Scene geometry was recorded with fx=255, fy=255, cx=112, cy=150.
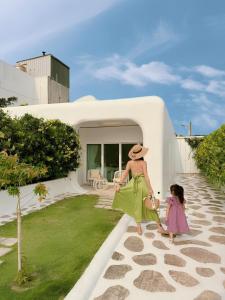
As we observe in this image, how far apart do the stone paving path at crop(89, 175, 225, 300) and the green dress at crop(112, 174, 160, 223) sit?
1.56 feet

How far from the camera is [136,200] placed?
5.86 meters

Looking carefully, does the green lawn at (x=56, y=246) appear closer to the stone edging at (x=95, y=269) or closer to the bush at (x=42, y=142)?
the stone edging at (x=95, y=269)

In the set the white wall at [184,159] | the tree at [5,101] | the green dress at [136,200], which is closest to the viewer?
the green dress at [136,200]

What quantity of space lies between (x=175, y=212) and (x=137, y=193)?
922 mm

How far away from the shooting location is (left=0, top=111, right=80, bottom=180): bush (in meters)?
8.89

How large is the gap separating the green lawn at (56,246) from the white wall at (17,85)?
15.9 meters

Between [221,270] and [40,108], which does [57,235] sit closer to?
[221,270]

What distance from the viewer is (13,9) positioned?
927 centimetres

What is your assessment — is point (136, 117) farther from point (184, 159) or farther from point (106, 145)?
point (184, 159)

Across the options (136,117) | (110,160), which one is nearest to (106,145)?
(110,160)

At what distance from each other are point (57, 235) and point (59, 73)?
81.0 feet

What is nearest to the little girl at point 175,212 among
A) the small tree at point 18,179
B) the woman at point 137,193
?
the woman at point 137,193

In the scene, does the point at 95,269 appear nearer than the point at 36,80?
Yes

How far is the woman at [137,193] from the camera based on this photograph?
5809 millimetres
